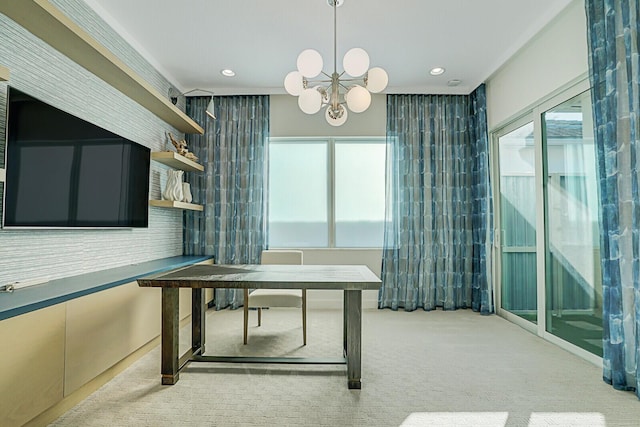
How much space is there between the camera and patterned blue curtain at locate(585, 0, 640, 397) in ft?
7.38

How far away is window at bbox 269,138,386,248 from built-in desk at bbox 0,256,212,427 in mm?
2146

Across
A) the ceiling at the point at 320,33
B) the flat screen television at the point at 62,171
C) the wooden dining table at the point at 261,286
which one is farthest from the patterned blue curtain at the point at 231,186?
the wooden dining table at the point at 261,286

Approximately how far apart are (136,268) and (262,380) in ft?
4.83

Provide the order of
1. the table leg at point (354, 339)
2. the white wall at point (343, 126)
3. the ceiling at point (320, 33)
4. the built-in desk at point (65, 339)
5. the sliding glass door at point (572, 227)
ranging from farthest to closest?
the white wall at point (343, 126)
the ceiling at point (320, 33)
the sliding glass door at point (572, 227)
the table leg at point (354, 339)
the built-in desk at point (65, 339)

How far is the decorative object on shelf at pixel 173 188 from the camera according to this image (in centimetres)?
398

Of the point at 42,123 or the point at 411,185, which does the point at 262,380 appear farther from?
the point at 411,185

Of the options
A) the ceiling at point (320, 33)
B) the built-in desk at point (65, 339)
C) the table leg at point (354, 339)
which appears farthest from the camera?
the ceiling at point (320, 33)

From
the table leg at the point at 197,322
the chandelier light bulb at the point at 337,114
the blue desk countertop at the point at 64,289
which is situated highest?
the chandelier light bulb at the point at 337,114

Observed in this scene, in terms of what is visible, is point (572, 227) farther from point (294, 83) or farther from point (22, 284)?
point (22, 284)

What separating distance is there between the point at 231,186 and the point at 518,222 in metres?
3.31

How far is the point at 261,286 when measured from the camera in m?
2.29

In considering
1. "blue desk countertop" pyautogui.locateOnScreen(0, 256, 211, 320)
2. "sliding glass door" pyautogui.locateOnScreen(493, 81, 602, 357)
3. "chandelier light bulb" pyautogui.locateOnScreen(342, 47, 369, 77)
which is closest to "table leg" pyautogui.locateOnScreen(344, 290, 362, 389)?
"chandelier light bulb" pyautogui.locateOnScreen(342, 47, 369, 77)

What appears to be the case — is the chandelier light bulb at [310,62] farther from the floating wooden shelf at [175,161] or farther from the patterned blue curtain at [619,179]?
the floating wooden shelf at [175,161]

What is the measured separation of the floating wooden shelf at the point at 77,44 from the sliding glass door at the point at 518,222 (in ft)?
11.7
